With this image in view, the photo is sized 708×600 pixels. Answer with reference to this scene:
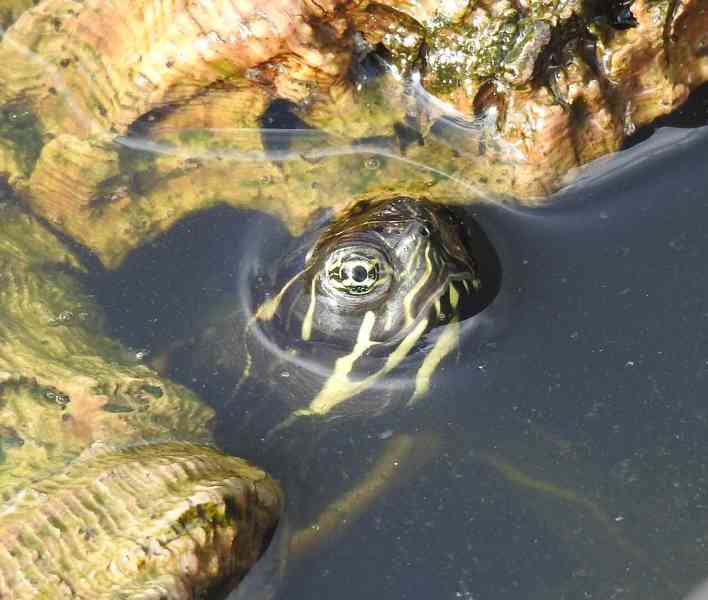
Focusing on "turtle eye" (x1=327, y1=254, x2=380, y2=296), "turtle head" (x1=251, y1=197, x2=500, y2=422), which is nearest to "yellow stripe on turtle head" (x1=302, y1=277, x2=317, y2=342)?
"turtle head" (x1=251, y1=197, x2=500, y2=422)

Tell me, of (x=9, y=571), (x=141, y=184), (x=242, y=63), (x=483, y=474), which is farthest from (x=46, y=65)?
(x=483, y=474)

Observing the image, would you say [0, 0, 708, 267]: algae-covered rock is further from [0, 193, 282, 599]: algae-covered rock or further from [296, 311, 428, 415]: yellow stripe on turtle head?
[296, 311, 428, 415]: yellow stripe on turtle head

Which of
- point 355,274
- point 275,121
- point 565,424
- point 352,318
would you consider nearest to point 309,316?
point 352,318

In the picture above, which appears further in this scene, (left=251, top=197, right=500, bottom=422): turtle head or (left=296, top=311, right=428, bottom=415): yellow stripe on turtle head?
(left=296, top=311, right=428, bottom=415): yellow stripe on turtle head

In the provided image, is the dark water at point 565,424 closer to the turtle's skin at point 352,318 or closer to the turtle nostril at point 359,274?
the turtle's skin at point 352,318

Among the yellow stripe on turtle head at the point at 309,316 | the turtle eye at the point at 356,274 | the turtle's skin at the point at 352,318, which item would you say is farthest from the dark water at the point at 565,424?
the turtle eye at the point at 356,274
